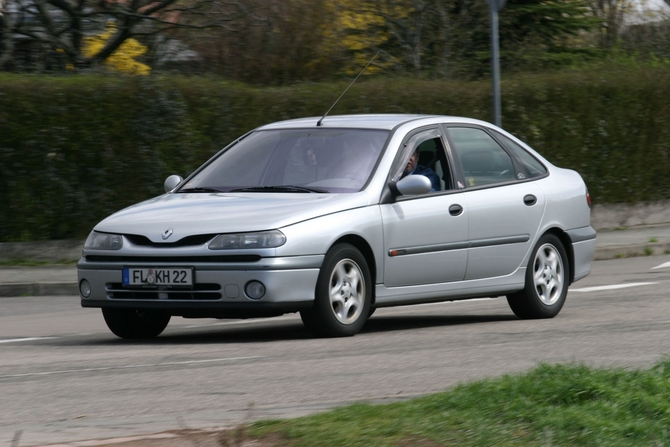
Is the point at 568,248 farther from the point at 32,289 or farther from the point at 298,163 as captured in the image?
the point at 32,289

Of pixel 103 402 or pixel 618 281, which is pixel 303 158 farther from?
pixel 618 281

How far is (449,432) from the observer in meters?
5.04

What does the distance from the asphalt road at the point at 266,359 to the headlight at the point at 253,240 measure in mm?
661

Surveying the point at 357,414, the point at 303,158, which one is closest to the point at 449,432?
the point at 357,414

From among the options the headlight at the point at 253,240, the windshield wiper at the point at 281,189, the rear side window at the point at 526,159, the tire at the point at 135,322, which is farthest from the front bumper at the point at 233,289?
the rear side window at the point at 526,159

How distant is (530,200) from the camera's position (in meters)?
10.5

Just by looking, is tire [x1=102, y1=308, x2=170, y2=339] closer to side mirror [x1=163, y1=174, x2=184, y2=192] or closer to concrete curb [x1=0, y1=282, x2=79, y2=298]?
side mirror [x1=163, y1=174, x2=184, y2=192]

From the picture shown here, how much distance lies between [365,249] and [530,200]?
192cm

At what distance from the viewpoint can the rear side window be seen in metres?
10.8

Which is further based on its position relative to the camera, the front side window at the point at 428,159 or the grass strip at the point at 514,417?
the front side window at the point at 428,159

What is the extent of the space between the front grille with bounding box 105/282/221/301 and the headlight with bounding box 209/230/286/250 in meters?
0.27

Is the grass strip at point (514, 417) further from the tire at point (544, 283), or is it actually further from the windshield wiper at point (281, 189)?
the tire at point (544, 283)

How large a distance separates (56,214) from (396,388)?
34.8 feet

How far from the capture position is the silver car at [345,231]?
8.59 m
